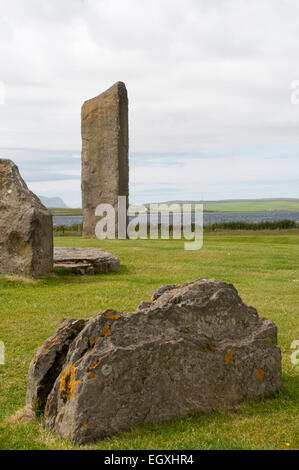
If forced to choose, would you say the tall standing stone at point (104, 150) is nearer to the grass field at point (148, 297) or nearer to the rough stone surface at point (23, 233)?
the grass field at point (148, 297)

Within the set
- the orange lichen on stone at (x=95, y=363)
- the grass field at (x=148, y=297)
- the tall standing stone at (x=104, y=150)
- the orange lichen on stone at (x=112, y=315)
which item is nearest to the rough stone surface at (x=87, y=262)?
the grass field at (x=148, y=297)

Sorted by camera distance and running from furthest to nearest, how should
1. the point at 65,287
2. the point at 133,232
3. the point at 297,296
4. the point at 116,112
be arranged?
the point at 133,232 → the point at 116,112 → the point at 65,287 → the point at 297,296

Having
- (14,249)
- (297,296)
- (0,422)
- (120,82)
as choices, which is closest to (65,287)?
(14,249)

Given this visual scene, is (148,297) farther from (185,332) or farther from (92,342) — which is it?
(92,342)

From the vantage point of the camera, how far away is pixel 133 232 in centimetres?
2958

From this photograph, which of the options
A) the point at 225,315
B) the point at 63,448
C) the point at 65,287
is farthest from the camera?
the point at 65,287

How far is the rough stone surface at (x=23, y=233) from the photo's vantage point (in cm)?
1350

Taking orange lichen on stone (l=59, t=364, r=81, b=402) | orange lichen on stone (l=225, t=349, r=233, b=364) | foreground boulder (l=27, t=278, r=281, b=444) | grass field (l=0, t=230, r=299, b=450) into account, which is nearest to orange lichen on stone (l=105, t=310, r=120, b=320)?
foreground boulder (l=27, t=278, r=281, b=444)

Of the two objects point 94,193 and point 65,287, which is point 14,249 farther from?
point 94,193

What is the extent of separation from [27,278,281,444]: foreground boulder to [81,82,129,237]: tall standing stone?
20944 mm

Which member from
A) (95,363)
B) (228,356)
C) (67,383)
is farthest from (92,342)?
(228,356)

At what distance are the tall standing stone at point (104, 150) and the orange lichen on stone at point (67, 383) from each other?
21734mm

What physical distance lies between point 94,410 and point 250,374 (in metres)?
1.99

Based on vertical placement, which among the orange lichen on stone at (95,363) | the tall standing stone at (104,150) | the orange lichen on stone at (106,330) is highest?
the tall standing stone at (104,150)
